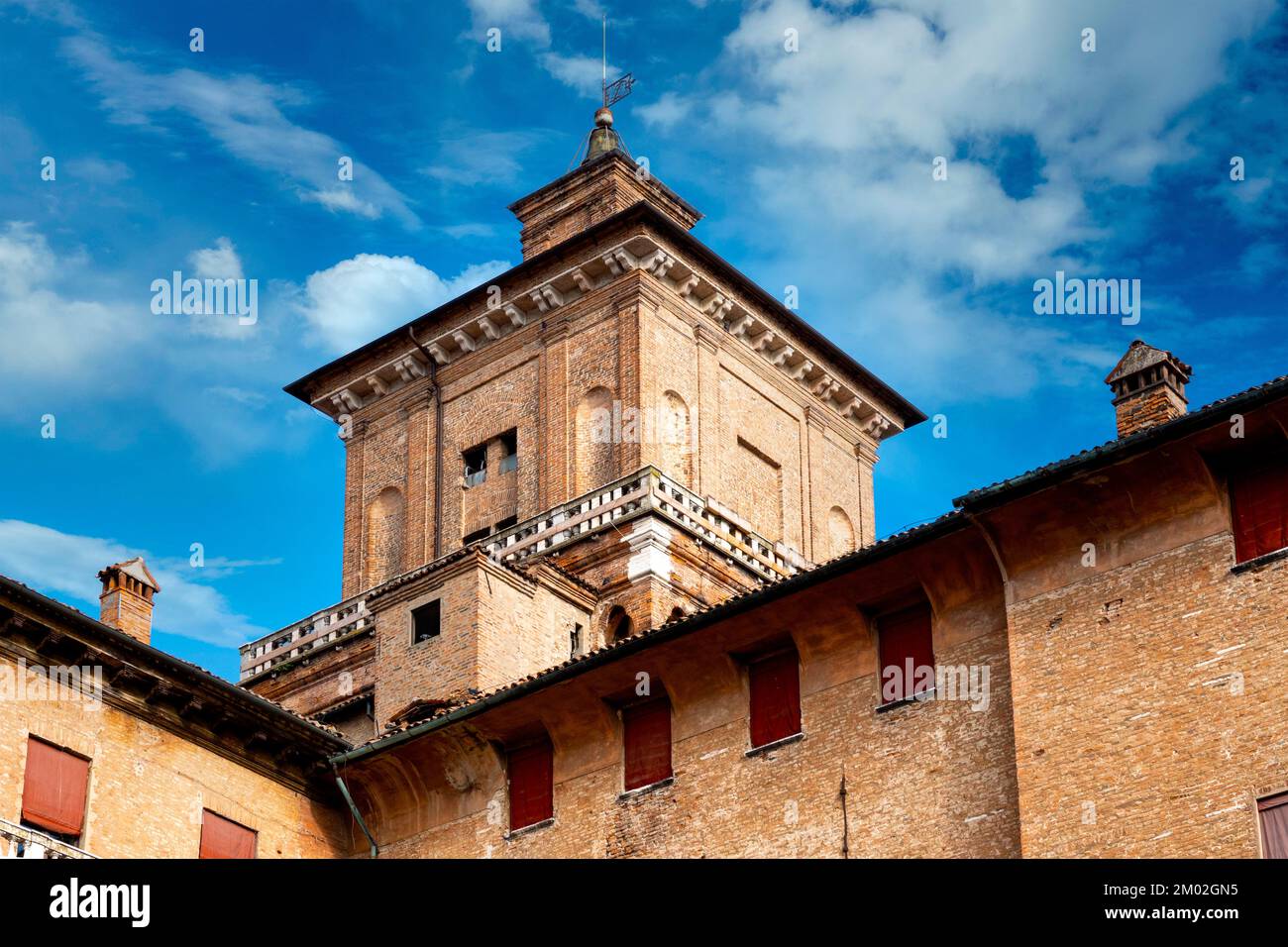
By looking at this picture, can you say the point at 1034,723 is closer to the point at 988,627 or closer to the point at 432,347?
the point at 988,627

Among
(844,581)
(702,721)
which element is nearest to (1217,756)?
(844,581)

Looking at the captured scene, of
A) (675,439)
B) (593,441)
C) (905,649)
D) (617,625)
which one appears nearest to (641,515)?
(617,625)

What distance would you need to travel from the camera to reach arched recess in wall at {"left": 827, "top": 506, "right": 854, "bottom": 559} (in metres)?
48.2

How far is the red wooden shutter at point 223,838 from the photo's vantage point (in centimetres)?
3061

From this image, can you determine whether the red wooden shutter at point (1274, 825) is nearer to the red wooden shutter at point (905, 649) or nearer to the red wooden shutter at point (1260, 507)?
the red wooden shutter at point (1260, 507)

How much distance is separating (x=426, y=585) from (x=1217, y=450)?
645 inches

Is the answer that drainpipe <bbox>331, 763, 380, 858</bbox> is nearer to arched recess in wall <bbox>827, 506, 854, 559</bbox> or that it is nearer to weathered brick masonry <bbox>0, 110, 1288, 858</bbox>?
weathered brick masonry <bbox>0, 110, 1288, 858</bbox>

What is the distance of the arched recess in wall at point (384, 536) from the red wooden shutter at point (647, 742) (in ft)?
59.6

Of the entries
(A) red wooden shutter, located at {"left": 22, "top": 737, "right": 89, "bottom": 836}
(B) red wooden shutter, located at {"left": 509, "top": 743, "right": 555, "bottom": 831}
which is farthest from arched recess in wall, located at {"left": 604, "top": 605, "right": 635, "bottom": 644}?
(A) red wooden shutter, located at {"left": 22, "top": 737, "right": 89, "bottom": 836}

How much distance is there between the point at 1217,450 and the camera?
82.9ft

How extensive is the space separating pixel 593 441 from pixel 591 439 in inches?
3.3

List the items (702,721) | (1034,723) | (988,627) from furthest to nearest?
(702,721) < (988,627) < (1034,723)

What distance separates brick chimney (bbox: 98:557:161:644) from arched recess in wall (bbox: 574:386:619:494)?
11178 mm

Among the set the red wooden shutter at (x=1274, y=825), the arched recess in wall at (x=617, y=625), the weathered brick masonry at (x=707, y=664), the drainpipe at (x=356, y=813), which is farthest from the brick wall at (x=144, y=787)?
the red wooden shutter at (x=1274, y=825)
